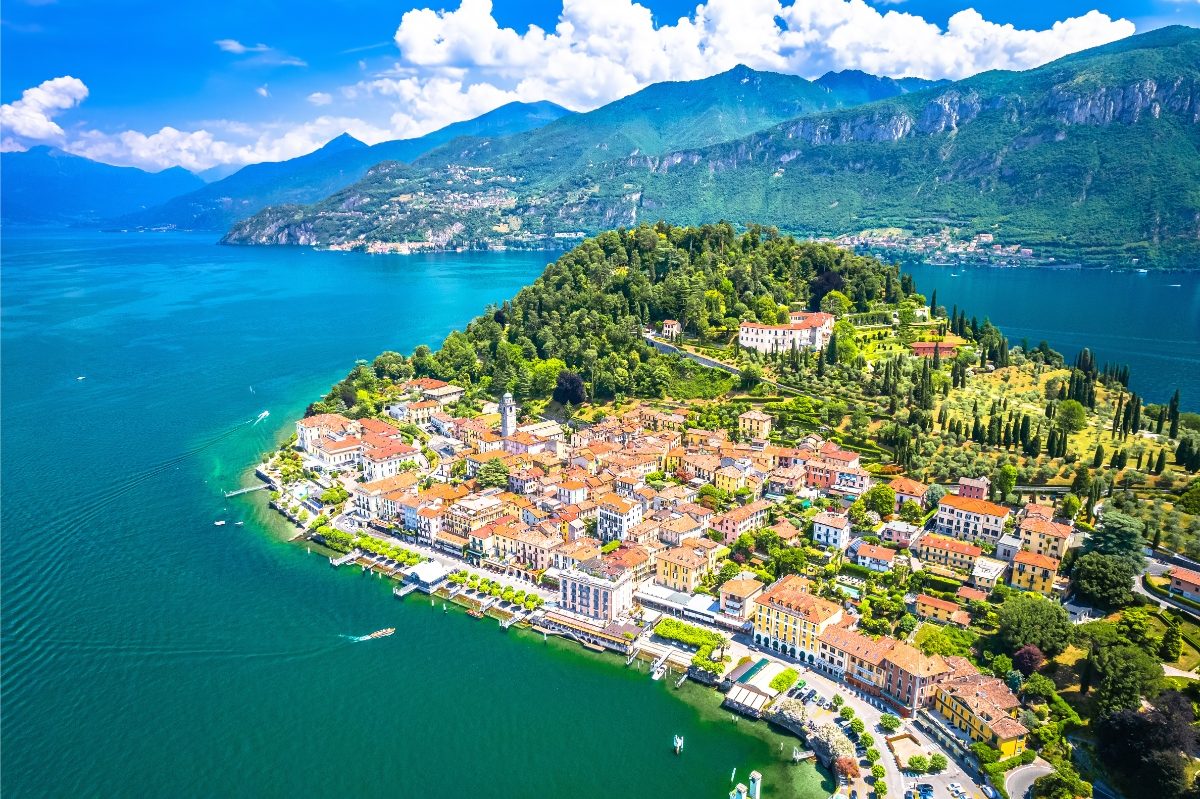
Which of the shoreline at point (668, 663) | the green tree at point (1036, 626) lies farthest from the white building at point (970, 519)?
the shoreline at point (668, 663)

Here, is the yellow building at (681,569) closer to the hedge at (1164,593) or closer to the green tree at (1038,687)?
the green tree at (1038,687)

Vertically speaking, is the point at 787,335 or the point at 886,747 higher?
the point at 787,335

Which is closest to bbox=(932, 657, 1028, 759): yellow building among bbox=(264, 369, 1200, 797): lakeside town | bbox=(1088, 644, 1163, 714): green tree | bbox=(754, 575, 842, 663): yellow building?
bbox=(264, 369, 1200, 797): lakeside town

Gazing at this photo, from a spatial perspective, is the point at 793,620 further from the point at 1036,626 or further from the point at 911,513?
the point at 911,513

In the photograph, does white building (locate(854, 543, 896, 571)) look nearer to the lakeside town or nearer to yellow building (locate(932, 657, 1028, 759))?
the lakeside town

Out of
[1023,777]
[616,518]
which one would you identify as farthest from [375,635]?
[1023,777]

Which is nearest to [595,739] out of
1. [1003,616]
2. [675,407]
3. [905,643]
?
[905,643]

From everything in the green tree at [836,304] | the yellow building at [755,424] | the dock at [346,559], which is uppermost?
the green tree at [836,304]
